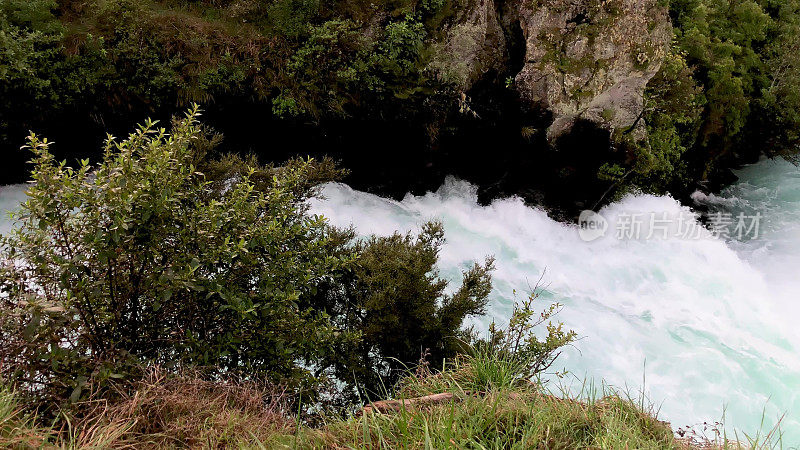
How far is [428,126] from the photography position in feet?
33.6

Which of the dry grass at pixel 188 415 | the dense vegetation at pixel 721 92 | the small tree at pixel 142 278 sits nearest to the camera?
the dry grass at pixel 188 415

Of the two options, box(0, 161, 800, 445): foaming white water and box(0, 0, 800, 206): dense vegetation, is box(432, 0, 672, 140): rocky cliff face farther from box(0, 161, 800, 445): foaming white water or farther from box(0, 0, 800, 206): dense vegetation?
box(0, 161, 800, 445): foaming white water

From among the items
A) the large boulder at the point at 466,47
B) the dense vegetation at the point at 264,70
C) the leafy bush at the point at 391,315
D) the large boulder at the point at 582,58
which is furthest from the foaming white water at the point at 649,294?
the leafy bush at the point at 391,315

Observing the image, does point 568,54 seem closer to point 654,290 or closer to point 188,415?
point 654,290

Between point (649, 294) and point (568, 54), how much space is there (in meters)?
5.44

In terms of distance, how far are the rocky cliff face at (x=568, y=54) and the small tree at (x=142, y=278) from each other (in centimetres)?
735

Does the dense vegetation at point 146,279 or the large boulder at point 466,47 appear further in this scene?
the large boulder at point 466,47

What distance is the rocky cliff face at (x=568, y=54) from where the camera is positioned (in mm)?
10266

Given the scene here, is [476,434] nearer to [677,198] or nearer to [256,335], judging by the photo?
[256,335]

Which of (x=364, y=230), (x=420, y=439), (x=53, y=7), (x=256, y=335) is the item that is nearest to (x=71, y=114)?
(x=53, y=7)

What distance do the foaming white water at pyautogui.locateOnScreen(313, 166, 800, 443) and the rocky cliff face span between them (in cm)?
248

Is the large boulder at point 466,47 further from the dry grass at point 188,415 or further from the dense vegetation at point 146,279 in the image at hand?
the dry grass at point 188,415

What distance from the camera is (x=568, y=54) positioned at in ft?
34.1

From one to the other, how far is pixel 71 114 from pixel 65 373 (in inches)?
299
